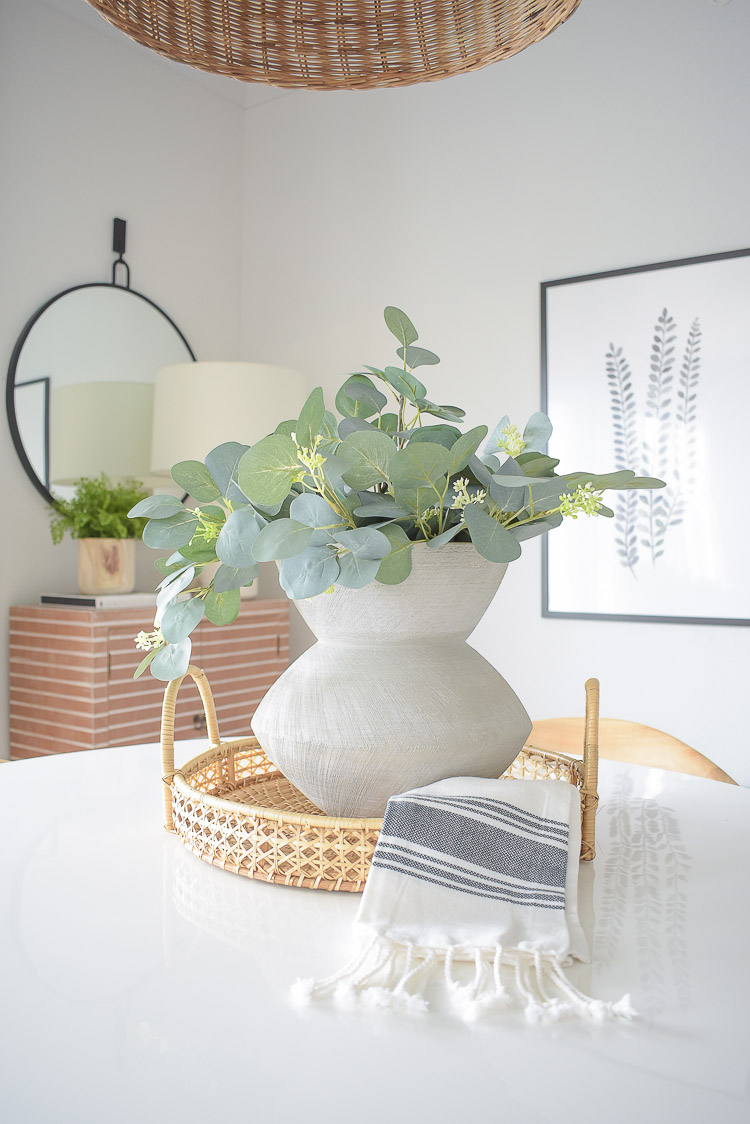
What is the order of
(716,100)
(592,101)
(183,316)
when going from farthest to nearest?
(183,316) < (592,101) < (716,100)

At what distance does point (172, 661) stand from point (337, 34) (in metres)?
0.76

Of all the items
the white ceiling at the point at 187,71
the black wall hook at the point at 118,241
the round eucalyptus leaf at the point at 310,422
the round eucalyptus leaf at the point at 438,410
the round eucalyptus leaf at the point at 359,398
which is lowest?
the round eucalyptus leaf at the point at 310,422

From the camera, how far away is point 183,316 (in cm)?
315

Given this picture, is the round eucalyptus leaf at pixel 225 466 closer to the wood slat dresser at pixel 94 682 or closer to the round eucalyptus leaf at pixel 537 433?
the round eucalyptus leaf at pixel 537 433

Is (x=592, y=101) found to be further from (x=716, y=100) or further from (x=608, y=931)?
Answer: (x=608, y=931)

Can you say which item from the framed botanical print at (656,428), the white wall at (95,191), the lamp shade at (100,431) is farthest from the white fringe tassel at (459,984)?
the lamp shade at (100,431)

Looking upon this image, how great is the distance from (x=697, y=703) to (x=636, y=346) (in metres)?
1.00

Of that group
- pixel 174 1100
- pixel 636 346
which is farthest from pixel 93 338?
pixel 174 1100

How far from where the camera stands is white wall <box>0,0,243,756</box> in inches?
102

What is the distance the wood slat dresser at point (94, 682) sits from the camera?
90.9 inches

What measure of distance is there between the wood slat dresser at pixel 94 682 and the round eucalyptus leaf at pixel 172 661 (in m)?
1.65

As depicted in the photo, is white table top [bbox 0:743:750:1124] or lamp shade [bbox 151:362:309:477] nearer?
white table top [bbox 0:743:750:1124]

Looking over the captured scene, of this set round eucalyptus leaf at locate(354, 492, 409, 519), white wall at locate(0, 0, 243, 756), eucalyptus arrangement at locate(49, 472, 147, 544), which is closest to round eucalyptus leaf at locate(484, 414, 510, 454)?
round eucalyptus leaf at locate(354, 492, 409, 519)

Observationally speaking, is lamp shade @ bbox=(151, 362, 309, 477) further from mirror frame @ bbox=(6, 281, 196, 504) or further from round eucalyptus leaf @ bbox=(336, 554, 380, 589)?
round eucalyptus leaf @ bbox=(336, 554, 380, 589)
